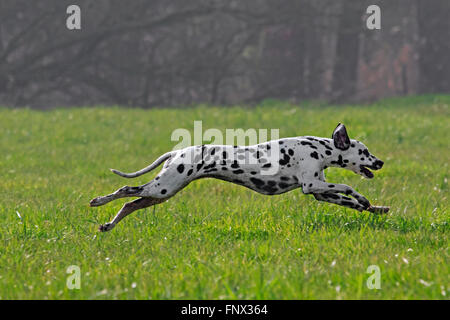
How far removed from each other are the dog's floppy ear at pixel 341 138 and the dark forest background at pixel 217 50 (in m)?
17.4

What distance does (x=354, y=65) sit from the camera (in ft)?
76.1

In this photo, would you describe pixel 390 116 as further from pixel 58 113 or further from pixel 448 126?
pixel 58 113

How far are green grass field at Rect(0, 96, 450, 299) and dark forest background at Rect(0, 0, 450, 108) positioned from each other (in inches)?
490

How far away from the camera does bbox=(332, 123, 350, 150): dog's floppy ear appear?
572 centimetres

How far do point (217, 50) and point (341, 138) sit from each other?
1850 cm

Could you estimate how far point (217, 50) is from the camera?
23.8 meters

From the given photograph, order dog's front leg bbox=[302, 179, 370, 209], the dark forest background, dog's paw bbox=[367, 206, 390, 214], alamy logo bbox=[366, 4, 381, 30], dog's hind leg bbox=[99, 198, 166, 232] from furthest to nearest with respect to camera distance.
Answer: the dark forest background < alamy logo bbox=[366, 4, 381, 30] < dog's paw bbox=[367, 206, 390, 214] < dog's hind leg bbox=[99, 198, 166, 232] < dog's front leg bbox=[302, 179, 370, 209]

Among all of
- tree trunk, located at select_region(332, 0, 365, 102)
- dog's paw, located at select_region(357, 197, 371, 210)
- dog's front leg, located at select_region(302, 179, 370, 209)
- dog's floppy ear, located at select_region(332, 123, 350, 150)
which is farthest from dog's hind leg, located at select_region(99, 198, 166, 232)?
tree trunk, located at select_region(332, 0, 365, 102)

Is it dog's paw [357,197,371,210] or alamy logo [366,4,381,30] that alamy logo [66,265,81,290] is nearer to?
dog's paw [357,197,371,210]

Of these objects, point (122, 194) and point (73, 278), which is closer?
point (73, 278)

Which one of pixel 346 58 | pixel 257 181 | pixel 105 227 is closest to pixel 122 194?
pixel 105 227

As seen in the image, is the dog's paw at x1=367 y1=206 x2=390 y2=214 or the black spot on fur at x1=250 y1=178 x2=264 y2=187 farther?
the dog's paw at x1=367 y1=206 x2=390 y2=214

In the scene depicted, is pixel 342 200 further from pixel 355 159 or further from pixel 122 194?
pixel 122 194

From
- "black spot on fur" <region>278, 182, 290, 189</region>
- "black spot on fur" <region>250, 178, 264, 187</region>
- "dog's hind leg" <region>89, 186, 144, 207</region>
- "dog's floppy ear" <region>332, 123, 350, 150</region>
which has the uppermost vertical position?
"dog's floppy ear" <region>332, 123, 350, 150</region>
